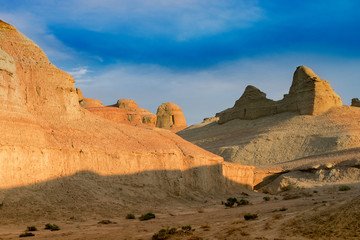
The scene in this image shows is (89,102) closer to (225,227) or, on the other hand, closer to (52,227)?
(52,227)

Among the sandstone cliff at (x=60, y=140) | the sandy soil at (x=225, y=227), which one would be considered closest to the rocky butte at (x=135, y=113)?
the sandstone cliff at (x=60, y=140)

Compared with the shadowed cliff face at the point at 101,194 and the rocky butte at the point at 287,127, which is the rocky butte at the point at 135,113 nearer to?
the rocky butte at the point at 287,127

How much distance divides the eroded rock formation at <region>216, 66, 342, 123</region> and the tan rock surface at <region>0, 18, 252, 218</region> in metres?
45.0

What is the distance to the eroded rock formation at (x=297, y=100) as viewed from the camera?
6844 cm

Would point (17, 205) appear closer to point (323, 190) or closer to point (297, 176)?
point (323, 190)

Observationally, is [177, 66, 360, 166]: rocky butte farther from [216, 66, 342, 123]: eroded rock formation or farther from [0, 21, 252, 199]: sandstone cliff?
[0, 21, 252, 199]: sandstone cliff

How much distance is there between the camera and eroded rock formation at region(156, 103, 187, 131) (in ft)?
370

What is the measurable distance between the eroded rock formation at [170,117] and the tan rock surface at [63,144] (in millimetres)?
82704

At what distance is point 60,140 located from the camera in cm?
2075

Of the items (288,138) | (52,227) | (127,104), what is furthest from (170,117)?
(52,227)

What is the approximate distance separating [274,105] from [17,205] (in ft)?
213

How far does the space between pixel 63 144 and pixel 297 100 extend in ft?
191

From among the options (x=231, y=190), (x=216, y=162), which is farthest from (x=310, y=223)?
(x=231, y=190)

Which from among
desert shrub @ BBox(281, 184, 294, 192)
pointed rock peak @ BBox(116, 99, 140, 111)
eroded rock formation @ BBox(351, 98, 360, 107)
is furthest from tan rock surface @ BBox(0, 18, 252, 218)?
eroded rock formation @ BBox(351, 98, 360, 107)
